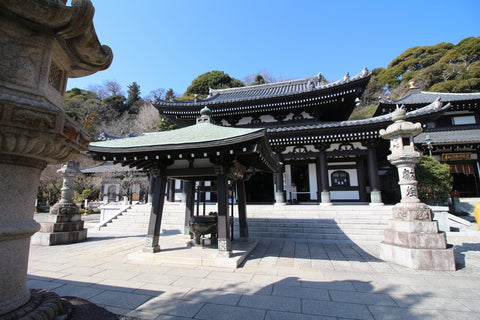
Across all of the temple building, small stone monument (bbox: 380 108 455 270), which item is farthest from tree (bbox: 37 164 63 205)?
the temple building

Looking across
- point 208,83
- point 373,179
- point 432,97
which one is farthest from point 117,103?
point 432,97

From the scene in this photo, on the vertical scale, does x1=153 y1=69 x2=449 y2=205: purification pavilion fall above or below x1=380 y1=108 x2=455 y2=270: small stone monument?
above

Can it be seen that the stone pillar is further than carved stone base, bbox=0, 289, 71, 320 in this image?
Yes

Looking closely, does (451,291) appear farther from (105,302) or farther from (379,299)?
(105,302)

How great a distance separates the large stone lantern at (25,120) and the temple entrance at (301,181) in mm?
13473

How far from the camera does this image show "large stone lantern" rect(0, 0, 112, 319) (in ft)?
5.40

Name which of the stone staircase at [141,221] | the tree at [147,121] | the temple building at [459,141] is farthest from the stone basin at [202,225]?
the tree at [147,121]

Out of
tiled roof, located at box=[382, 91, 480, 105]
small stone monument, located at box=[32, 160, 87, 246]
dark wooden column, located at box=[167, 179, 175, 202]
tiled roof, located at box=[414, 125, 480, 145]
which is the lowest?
small stone monument, located at box=[32, 160, 87, 246]

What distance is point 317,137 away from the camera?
1140 centimetres

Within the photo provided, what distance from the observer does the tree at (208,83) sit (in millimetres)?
39812

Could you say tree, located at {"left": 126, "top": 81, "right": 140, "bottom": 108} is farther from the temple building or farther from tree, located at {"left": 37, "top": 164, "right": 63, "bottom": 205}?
the temple building

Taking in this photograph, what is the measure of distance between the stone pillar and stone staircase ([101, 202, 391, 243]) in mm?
3465

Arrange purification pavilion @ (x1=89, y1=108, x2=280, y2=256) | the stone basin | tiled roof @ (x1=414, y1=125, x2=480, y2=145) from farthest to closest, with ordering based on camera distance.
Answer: tiled roof @ (x1=414, y1=125, x2=480, y2=145) → the stone basin → purification pavilion @ (x1=89, y1=108, x2=280, y2=256)

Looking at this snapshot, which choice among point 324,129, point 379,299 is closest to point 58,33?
point 379,299
